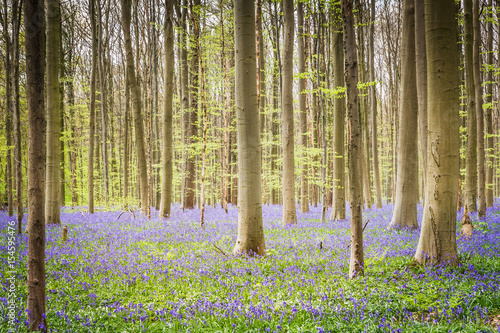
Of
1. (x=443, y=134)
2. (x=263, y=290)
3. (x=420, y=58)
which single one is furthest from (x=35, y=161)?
(x=420, y=58)

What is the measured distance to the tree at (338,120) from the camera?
530 inches

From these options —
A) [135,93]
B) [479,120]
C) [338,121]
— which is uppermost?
[135,93]

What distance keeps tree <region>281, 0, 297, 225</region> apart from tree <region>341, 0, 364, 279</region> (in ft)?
19.7

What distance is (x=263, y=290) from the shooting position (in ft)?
16.4

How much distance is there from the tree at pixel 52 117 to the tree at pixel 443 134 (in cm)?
1243

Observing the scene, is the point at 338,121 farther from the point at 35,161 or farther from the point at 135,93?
the point at 35,161

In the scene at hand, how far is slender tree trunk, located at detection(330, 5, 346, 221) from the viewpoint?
1346cm

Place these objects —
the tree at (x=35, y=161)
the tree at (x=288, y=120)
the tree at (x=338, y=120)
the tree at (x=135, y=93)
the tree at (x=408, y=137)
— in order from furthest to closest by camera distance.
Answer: the tree at (x=135, y=93)
the tree at (x=338, y=120)
the tree at (x=288, y=120)
the tree at (x=408, y=137)
the tree at (x=35, y=161)

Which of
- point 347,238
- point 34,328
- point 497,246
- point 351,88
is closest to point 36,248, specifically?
point 34,328

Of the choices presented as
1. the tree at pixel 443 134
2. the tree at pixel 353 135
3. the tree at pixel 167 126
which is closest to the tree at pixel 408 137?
the tree at pixel 443 134

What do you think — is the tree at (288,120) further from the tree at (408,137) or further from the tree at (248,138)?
the tree at (248,138)

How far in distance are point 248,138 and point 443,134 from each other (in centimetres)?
411

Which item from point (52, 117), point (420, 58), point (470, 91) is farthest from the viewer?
point (52, 117)

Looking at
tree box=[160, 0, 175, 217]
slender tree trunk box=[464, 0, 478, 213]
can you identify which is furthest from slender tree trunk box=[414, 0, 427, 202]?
tree box=[160, 0, 175, 217]
